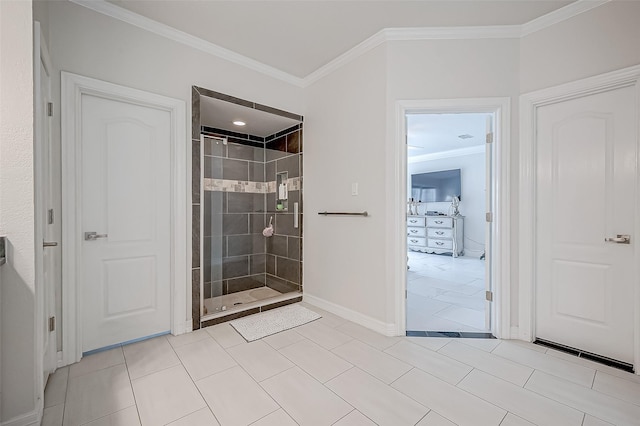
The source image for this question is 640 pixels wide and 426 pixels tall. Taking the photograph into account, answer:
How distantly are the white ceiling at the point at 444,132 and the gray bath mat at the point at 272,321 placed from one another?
3.04m

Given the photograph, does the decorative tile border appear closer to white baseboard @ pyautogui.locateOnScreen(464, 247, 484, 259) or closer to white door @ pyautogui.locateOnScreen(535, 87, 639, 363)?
white door @ pyautogui.locateOnScreen(535, 87, 639, 363)

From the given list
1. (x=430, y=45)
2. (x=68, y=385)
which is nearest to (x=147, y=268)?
(x=68, y=385)

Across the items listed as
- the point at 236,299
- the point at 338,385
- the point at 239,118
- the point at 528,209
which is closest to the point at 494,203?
the point at 528,209

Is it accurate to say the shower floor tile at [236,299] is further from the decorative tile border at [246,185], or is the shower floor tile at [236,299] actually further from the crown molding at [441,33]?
the crown molding at [441,33]

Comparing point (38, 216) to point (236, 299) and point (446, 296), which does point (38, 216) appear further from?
point (446, 296)

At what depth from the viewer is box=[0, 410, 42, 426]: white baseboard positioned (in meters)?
1.30

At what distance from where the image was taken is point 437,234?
265 inches

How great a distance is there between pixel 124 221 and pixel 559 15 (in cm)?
384

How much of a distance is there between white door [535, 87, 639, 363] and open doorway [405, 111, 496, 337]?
747 millimetres

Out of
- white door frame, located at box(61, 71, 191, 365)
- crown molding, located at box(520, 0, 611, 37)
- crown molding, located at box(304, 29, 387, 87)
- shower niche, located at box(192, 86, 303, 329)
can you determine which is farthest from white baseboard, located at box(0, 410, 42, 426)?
crown molding, located at box(520, 0, 611, 37)

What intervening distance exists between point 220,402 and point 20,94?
1.89 meters

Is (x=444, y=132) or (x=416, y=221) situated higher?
(x=444, y=132)

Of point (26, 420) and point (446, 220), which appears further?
point (446, 220)

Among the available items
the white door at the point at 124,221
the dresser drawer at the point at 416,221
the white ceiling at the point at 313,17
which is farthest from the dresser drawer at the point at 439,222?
the white door at the point at 124,221
